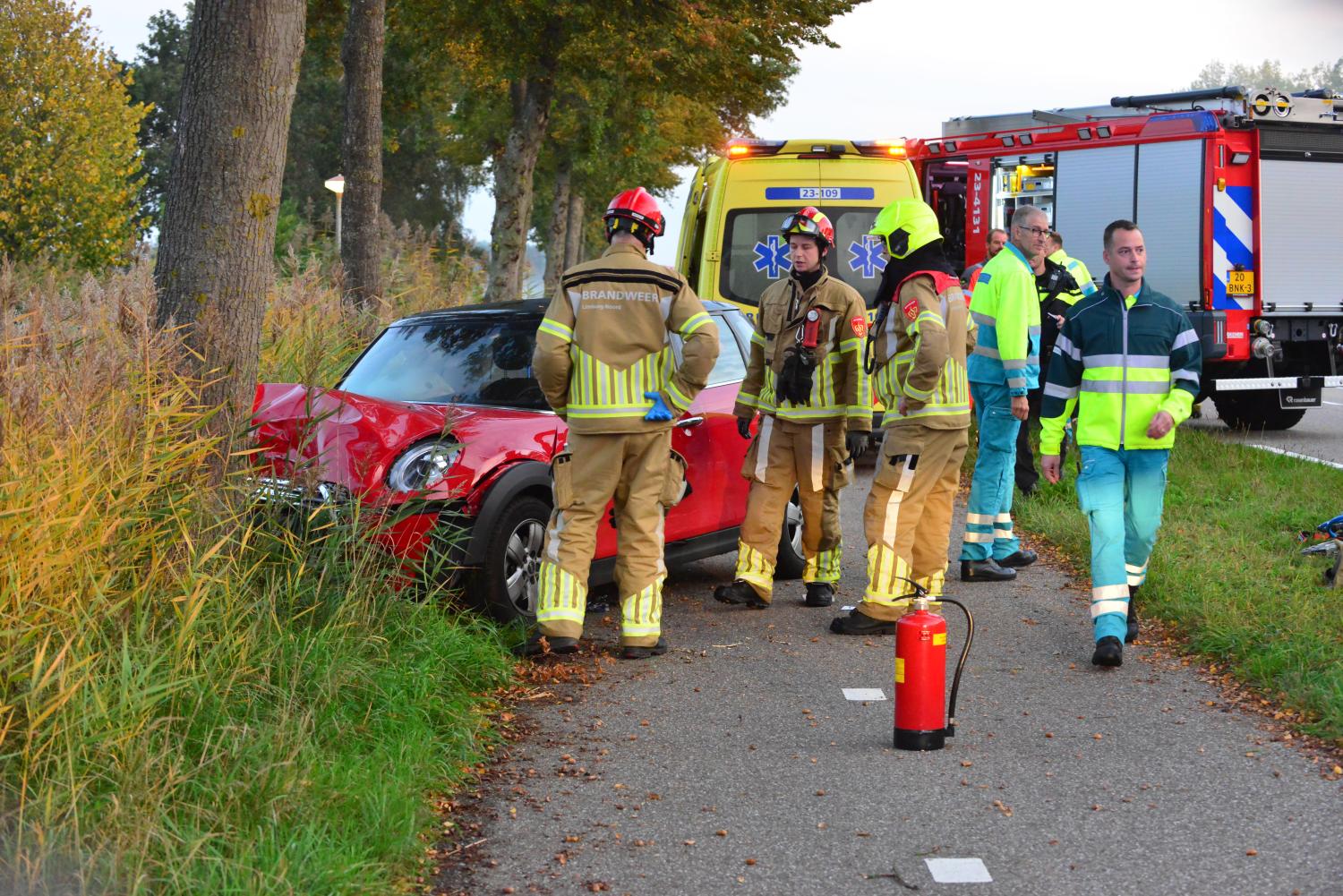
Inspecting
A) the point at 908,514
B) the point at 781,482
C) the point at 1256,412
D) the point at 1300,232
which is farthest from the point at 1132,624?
the point at 1256,412

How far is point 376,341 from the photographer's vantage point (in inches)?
320

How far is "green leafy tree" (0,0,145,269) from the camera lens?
25766 mm

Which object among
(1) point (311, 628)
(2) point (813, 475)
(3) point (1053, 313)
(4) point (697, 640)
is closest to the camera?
(1) point (311, 628)

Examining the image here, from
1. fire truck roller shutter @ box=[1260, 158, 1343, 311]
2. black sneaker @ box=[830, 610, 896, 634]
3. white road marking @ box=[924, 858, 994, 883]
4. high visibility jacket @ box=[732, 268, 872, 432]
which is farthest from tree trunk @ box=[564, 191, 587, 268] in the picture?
white road marking @ box=[924, 858, 994, 883]

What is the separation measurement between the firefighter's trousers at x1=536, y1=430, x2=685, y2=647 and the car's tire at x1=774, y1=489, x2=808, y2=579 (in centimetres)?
184

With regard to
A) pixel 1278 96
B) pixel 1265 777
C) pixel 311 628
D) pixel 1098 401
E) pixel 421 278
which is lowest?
pixel 1265 777

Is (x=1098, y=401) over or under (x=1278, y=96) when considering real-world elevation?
under

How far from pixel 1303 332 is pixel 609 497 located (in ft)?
32.0

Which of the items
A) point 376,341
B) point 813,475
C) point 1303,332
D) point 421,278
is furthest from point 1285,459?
point 421,278

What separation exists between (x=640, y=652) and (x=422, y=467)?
132 centimetres

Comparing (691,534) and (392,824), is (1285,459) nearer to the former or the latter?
(691,534)

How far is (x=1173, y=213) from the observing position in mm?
13922

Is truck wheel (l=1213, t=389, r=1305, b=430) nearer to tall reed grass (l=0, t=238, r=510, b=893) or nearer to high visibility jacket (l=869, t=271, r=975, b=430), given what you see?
high visibility jacket (l=869, t=271, r=975, b=430)

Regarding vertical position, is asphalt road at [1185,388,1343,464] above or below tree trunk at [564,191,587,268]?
below
